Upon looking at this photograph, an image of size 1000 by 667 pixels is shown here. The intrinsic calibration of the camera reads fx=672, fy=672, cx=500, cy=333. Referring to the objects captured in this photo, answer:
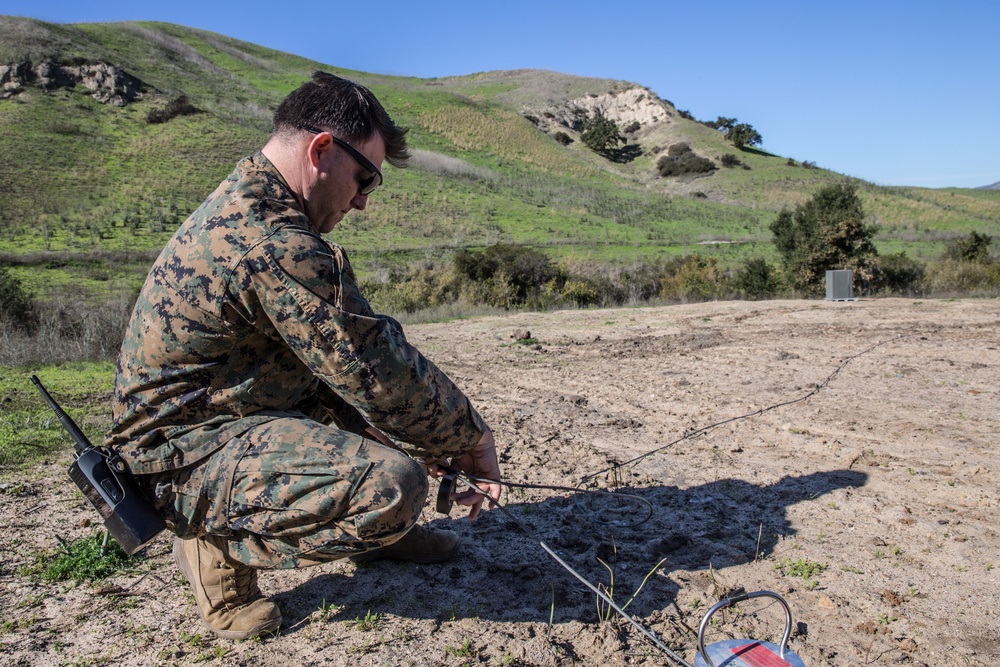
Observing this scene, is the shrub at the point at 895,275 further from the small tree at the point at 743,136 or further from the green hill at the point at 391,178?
the small tree at the point at 743,136

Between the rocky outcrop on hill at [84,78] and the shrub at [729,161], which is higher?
the shrub at [729,161]

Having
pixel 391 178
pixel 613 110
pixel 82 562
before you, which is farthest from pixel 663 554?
pixel 613 110

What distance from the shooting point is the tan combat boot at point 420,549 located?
2.63 meters

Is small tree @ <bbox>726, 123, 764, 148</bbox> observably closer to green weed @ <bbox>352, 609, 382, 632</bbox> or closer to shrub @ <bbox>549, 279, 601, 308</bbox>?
shrub @ <bbox>549, 279, 601, 308</bbox>

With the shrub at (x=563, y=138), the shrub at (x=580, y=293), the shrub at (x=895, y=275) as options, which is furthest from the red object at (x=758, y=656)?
the shrub at (x=563, y=138)

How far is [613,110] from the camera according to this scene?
64875 millimetres

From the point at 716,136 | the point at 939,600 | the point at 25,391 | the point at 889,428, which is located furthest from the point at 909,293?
the point at 716,136

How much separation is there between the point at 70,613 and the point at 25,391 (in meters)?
4.17

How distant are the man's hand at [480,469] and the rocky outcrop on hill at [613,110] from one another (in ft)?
198

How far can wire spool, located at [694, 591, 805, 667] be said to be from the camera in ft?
5.98

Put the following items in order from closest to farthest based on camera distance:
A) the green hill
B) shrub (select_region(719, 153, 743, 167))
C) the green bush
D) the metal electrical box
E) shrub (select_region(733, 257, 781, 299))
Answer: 1. the metal electrical box
2. the green bush
3. shrub (select_region(733, 257, 781, 299))
4. the green hill
5. shrub (select_region(719, 153, 743, 167))

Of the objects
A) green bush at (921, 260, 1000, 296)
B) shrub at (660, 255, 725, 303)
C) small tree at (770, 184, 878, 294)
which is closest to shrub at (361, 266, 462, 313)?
shrub at (660, 255, 725, 303)

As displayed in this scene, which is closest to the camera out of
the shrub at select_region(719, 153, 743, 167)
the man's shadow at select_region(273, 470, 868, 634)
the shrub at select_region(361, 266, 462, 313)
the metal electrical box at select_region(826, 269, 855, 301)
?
the man's shadow at select_region(273, 470, 868, 634)

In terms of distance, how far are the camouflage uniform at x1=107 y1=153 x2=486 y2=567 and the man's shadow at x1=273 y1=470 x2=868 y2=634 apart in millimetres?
531
